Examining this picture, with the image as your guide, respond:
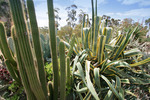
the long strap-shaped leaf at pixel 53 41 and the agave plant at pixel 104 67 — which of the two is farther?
the agave plant at pixel 104 67

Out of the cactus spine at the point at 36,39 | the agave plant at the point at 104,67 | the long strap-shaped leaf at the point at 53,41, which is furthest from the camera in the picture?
the agave plant at the point at 104,67

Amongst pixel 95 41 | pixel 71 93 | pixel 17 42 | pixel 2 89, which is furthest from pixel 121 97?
pixel 2 89

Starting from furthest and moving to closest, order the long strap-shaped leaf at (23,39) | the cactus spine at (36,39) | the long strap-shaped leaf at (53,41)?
the long strap-shaped leaf at (53,41), the cactus spine at (36,39), the long strap-shaped leaf at (23,39)

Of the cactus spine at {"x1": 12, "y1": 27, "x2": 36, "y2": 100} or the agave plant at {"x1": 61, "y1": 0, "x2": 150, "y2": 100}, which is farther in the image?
the agave plant at {"x1": 61, "y1": 0, "x2": 150, "y2": 100}

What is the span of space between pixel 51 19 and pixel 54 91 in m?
0.94

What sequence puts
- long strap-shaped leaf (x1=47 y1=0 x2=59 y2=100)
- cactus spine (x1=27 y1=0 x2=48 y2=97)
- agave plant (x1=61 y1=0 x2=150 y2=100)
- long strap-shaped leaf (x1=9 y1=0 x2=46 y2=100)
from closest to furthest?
long strap-shaped leaf (x1=9 y1=0 x2=46 y2=100)
cactus spine (x1=27 y1=0 x2=48 y2=97)
long strap-shaped leaf (x1=47 y1=0 x2=59 y2=100)
agave plant (x1=61 y1=0 x2=150 y2=100)

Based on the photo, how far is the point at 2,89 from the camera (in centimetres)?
138

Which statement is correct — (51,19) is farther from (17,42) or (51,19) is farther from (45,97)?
(45,97)

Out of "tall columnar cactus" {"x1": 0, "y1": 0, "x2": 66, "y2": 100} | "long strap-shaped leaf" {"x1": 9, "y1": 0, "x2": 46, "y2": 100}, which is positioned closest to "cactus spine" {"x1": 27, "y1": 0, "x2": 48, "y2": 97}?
"tall columnar cactus" {"x1": 0, "y1": 0, "x2": 66, "y2": 100}

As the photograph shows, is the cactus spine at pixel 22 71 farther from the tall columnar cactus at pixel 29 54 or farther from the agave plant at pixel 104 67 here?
the agave plant at pixel 104 67

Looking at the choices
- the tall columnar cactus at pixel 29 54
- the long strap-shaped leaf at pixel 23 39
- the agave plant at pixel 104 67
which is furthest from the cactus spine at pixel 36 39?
the agave plant at pixel 104 67

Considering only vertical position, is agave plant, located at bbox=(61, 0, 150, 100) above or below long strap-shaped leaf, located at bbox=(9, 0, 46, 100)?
below

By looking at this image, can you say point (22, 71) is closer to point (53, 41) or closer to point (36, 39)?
point (36, 39)

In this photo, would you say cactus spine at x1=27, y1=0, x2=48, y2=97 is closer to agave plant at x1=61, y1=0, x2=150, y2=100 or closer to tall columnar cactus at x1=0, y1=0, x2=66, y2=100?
tall columnar cactus at x1=0, y1=0, x2=66, y2=100
